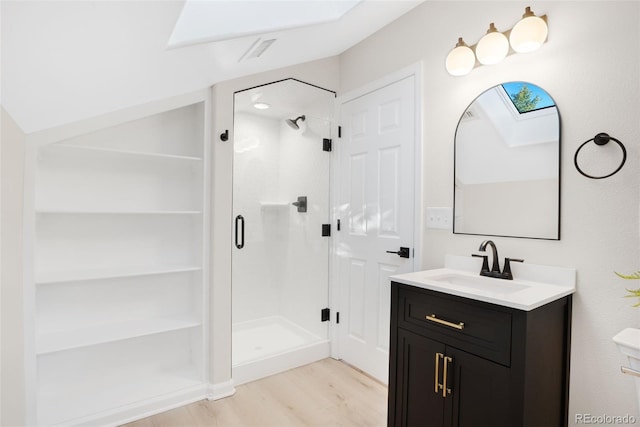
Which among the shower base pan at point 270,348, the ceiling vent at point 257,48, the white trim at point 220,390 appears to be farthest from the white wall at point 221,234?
the ceiling vent at point 257,48

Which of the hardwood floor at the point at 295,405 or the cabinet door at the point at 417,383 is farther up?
the cabinet door at the point at 417,383

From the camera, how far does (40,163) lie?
204cm

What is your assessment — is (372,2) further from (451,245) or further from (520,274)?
(520,274)

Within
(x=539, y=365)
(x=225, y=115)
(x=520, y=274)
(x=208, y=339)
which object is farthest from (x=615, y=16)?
Result: (x=208, y=339)

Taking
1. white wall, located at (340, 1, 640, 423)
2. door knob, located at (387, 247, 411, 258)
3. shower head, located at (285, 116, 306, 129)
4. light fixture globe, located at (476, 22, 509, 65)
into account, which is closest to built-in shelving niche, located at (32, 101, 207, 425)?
shower head, located at (285, 116, 306, 129)

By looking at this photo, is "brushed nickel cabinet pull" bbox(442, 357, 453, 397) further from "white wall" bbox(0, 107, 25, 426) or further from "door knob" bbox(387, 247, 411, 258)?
"white wall" bbox(0, 107, 25, 426)

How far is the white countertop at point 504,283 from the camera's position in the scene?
134cm

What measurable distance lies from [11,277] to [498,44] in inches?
99.6

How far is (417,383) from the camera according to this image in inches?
→ 64.1

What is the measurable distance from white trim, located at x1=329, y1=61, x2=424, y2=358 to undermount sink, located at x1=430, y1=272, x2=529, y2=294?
0.35m


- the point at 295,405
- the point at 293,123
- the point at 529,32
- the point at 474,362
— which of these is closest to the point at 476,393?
the point at 474,362

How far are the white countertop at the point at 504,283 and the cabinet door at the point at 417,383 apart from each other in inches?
11.0

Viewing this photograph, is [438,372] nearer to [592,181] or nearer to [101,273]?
[592,181]

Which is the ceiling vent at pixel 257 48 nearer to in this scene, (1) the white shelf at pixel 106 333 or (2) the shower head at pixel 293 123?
(2) the shower head at pixel 293 123
